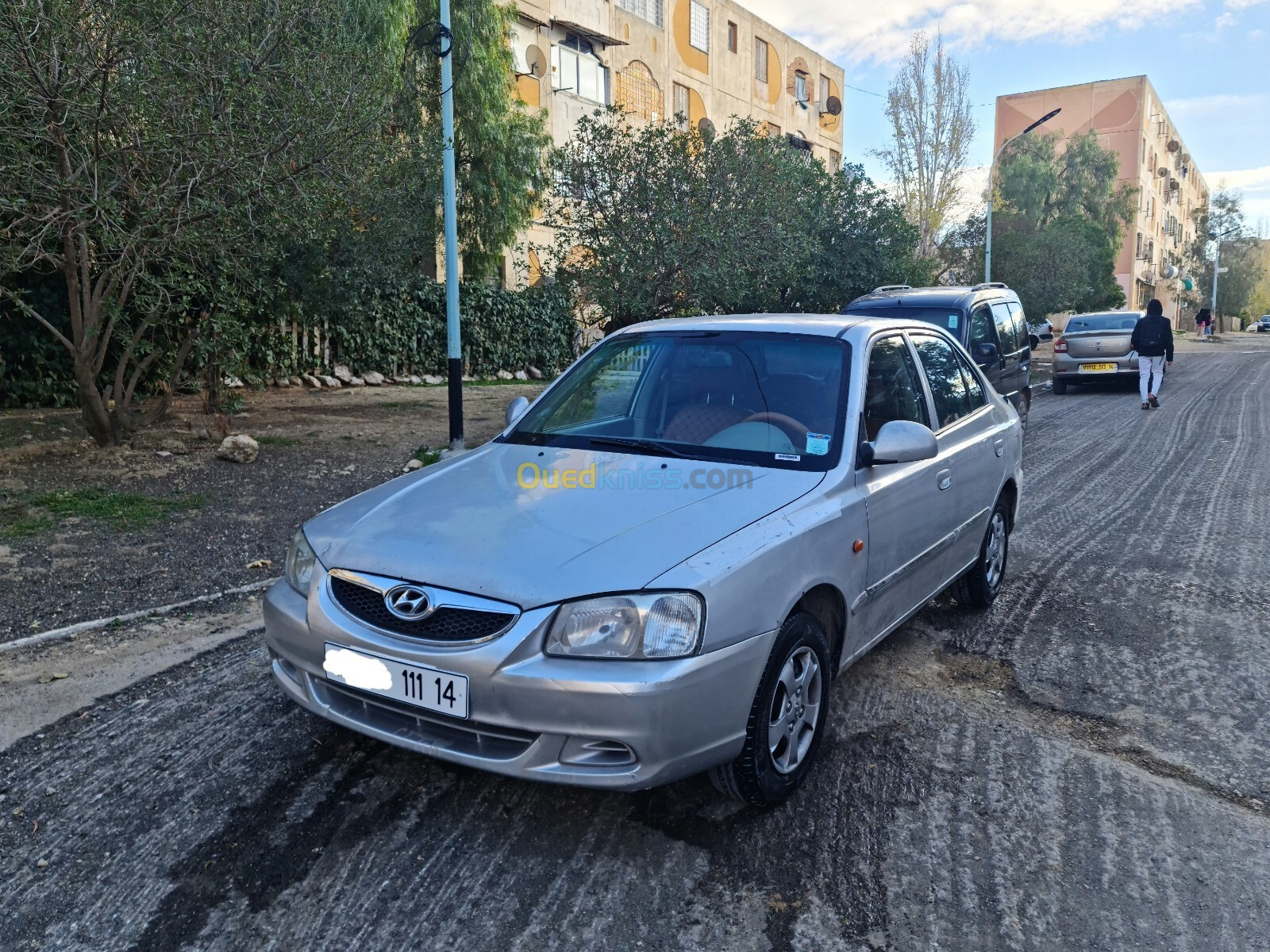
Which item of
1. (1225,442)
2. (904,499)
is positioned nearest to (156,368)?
(904,499)

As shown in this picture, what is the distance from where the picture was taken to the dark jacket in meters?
15.8

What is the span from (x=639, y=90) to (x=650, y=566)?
100 feet

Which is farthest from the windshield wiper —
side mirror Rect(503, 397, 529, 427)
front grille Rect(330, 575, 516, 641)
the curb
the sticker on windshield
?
the curb

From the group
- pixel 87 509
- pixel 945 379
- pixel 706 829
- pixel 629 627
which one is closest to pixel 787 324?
pixel 945 379

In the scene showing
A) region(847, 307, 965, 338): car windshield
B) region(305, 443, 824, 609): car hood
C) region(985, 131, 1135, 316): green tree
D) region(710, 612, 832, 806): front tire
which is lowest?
region(710, 612, 832, 806): front tire

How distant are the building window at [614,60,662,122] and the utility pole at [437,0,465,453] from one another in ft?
64.8

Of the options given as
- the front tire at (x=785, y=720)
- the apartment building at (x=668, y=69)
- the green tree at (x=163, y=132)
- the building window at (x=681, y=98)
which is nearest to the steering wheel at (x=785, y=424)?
the front tire at (x=785, y=720)

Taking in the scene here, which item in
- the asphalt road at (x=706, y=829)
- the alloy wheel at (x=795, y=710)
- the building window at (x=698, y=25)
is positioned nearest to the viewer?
the asphalt road at (x=706, y=829)

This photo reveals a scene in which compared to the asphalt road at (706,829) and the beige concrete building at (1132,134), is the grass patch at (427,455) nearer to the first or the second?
the asphalt road at (706,829)

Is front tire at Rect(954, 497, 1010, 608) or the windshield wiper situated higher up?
the windshield wiper

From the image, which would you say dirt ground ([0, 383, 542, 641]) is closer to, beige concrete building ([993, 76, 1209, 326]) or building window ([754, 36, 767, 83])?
building window ([754, 36, 767, 83])

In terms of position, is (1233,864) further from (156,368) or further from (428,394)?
(428,394)

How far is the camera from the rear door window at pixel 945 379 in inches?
183

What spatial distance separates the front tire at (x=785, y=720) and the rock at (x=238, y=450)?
7348 millimetres
